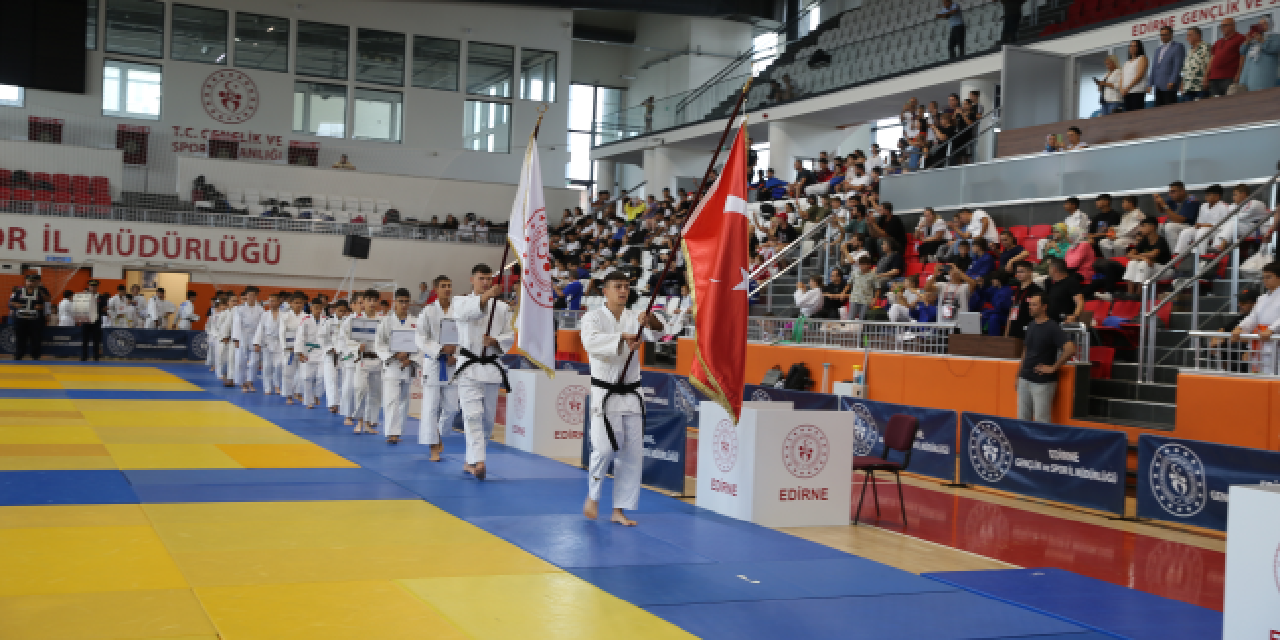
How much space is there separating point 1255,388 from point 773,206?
14.6 meters

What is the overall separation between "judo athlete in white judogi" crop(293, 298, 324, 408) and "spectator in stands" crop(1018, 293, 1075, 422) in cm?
1065

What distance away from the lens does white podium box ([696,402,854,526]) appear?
865cm

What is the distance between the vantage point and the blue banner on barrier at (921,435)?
37.9ft

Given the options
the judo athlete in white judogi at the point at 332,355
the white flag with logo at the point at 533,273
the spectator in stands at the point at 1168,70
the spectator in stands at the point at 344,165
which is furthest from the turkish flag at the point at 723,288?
the spectator in stands at the point at 344,165

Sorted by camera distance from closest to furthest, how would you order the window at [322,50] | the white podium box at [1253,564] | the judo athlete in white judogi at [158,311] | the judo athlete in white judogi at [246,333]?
the white podium box at [1253,564], the judo athlete in white judogi at [246,333], the judo athlete in white judogi at [158,311], the window at [322,50]

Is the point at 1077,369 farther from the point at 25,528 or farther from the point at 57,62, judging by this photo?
the point at 57,62

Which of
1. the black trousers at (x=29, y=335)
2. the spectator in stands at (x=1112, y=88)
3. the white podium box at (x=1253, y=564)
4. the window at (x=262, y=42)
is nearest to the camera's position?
the white podium box at (x=1253, y=564)

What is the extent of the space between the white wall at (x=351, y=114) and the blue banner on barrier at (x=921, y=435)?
28.2 meters

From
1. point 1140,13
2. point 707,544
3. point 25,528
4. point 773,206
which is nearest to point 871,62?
point 773,206

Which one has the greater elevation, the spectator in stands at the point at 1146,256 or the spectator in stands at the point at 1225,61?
the spectator in stands at the point at 1225,61

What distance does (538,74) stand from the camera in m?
40.2

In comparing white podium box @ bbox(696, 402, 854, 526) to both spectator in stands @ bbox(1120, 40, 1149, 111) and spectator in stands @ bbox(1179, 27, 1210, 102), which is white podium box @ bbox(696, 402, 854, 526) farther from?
spectator in stands @ bbox(1120, 40, 1149, 111)

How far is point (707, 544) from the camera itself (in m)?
7.61

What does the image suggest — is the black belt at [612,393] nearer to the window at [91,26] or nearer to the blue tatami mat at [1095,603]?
the blue tatami mat at [1095,603]
